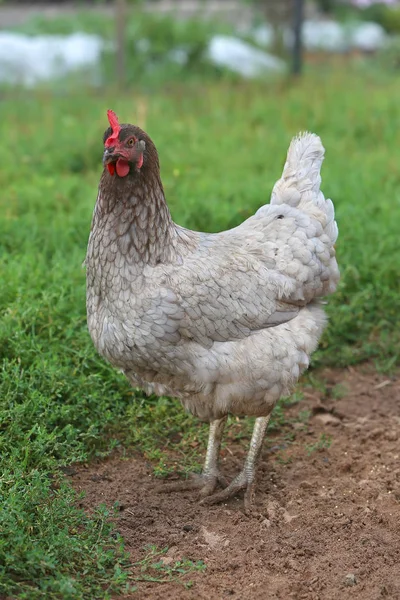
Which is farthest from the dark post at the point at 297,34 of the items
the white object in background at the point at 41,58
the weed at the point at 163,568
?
the weed at the point at 163,568

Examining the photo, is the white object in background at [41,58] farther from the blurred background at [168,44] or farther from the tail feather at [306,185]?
the tail feather at [306,185]

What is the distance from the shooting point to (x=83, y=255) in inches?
198

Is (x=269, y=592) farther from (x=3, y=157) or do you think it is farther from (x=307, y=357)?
A: (x=3, y=157)

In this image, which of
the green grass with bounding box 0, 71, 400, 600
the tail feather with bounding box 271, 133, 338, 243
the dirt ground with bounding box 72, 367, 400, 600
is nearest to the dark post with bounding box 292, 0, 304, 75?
the green grass with bounding box 0, 71, 400, 600

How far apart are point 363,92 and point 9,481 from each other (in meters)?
7.83

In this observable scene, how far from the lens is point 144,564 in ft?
10.1

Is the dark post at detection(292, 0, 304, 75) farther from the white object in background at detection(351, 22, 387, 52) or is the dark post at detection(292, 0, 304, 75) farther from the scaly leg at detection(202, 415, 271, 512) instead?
the scaly leg at detection(202, 415, 271, 512)

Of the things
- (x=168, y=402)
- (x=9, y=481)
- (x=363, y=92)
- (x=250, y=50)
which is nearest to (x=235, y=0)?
(x=250, y=50)

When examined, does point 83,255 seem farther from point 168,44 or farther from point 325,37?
point 325,37

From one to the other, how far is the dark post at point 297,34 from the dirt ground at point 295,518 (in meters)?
7.25

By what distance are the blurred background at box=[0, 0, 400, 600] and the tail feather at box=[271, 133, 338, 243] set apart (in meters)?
1.20

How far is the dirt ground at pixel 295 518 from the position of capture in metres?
2.98

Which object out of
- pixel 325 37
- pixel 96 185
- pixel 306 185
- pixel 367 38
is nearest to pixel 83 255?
pixel 96 185

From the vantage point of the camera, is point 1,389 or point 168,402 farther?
point 168,402
